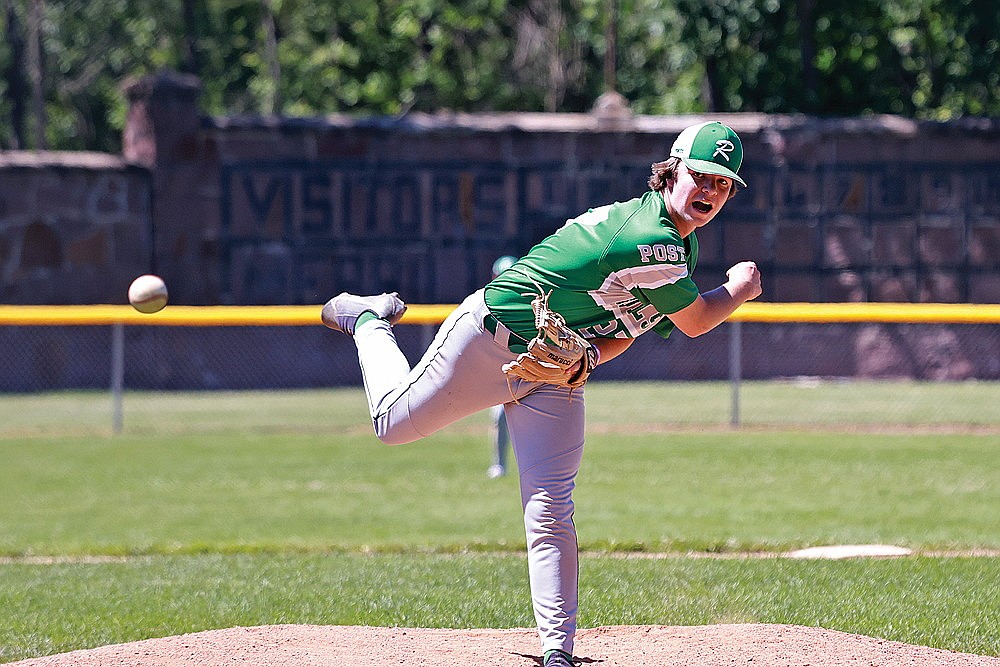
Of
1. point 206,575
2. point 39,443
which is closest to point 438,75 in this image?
point 39,443

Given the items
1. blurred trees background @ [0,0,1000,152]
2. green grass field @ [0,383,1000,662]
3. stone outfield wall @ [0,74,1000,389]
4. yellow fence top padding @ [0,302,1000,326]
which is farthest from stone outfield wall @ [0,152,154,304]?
blurred trees background @ [0,0,1000,152]

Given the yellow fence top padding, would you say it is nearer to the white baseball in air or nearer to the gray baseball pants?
the white baseball in air

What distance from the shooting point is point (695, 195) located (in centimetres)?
455

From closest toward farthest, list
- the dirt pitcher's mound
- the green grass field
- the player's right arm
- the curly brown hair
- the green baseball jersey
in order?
1. the green baseball jersey
2. the curly brown hair
3. the player's right arm
4. the dirt pitcher's mound
5. the green grass field

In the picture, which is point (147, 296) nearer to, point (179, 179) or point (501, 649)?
point (501, 649)

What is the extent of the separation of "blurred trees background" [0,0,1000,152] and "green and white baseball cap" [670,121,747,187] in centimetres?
1715

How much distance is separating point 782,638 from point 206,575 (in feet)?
11.2

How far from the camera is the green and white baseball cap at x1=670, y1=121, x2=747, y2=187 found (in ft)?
14.8

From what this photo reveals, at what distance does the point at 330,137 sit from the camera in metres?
18.4

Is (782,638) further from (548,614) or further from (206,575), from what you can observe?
Answer: (206,575)

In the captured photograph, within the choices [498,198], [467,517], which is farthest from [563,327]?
[498,198]

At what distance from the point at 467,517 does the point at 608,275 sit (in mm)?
5548

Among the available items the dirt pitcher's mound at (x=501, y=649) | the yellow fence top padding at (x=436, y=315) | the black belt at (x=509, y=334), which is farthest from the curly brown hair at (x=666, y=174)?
the yellow fence top padding at (x=436, y=315)

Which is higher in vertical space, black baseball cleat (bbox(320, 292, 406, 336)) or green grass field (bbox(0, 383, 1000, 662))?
black baseball cleat (bbox(320, 292, 406, 336))
